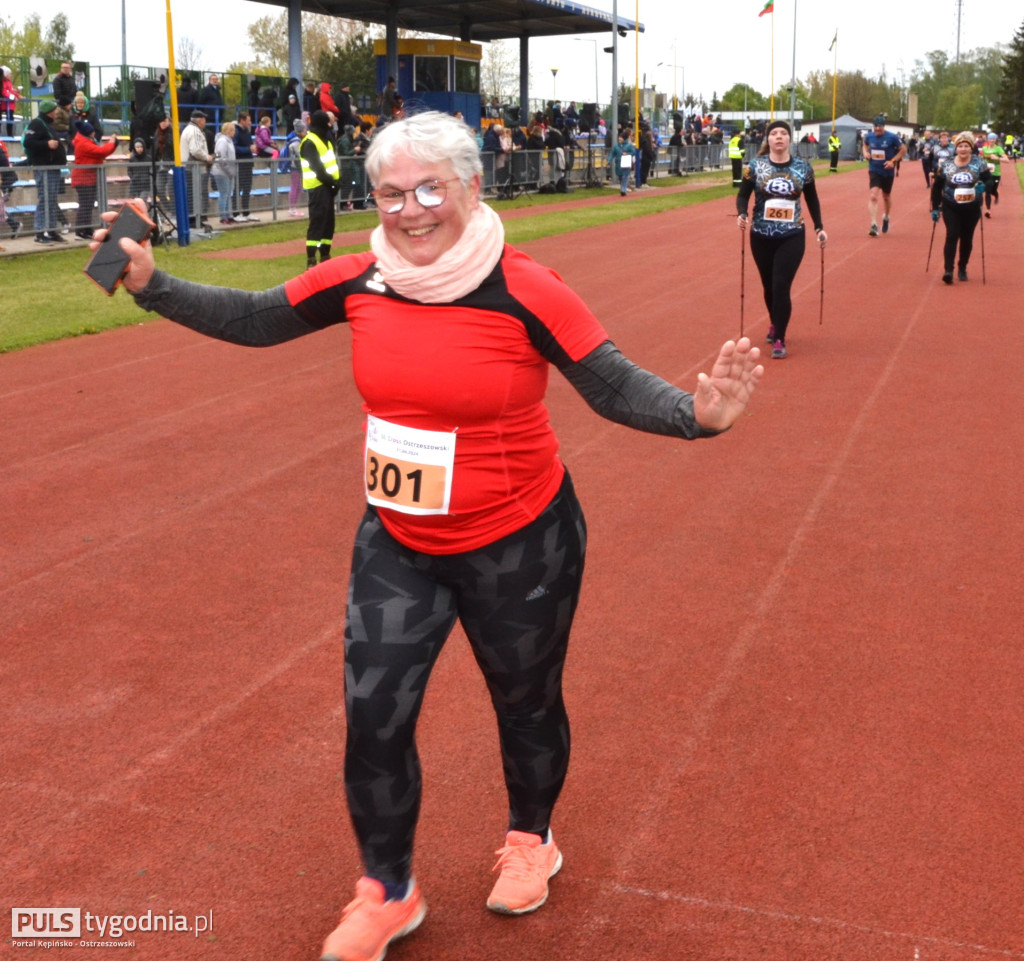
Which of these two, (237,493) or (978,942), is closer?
(978,942)

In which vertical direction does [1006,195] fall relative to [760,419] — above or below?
above

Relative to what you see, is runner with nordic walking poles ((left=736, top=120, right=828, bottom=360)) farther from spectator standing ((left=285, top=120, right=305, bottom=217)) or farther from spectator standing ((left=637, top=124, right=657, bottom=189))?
spectator standing ((left=637, top=124, right=657, bottom=189))

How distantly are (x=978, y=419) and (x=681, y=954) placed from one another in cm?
686

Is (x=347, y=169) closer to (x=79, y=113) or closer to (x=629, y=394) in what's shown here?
(x=79, y=113)

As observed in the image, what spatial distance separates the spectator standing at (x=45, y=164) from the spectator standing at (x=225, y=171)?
352cm

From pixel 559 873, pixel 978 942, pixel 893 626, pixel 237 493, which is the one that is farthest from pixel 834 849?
pixel 237 493

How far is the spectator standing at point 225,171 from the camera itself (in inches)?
902

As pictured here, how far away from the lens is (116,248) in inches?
128

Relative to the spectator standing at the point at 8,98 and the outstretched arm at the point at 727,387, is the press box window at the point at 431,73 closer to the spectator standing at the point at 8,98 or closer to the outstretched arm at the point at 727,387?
the spectator standing at the point at 8,98

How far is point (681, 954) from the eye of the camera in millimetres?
3340

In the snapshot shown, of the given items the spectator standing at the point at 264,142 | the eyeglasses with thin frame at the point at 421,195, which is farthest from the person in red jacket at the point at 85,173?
the eyeglasses with thin frame at the point at 421,195

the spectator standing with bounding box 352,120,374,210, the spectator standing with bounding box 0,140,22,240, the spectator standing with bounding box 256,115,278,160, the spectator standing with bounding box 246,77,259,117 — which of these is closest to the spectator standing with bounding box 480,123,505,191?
the spectator standing with bounding box 352,120,374,210

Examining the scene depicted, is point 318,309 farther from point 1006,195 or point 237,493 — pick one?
point 1006,195

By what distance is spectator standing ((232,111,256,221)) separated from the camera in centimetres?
2366
